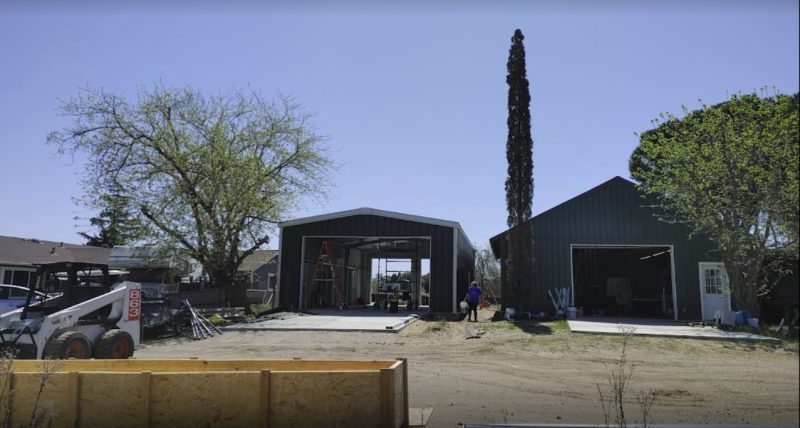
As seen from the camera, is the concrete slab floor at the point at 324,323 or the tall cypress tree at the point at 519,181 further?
the tall cypress tree at the point at 519,181

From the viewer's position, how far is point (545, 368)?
34.9 ft

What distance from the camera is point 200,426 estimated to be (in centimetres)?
575

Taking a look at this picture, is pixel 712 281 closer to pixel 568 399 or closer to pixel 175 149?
pixel 568 399

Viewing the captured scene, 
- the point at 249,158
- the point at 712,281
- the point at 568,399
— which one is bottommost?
the point at 568,399

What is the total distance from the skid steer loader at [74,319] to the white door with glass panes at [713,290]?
1897 cm

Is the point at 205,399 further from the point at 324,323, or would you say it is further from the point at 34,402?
the point at 324,323

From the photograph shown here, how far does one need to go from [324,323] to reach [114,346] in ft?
26.6

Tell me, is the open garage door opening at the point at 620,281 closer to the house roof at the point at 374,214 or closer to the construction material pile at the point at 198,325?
the house roof at the point at 374,214

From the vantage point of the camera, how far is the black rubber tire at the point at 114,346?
36.2 ft

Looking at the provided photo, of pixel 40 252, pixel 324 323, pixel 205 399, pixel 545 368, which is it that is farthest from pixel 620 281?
pixel 40 252

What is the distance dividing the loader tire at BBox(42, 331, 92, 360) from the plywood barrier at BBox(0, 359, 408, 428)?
4.59 m

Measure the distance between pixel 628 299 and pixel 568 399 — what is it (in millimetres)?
22889

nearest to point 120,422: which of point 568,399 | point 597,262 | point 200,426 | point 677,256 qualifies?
point 200,426

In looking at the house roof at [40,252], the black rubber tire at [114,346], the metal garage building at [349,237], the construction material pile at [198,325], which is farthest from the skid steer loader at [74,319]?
the house roof at [40,252]
